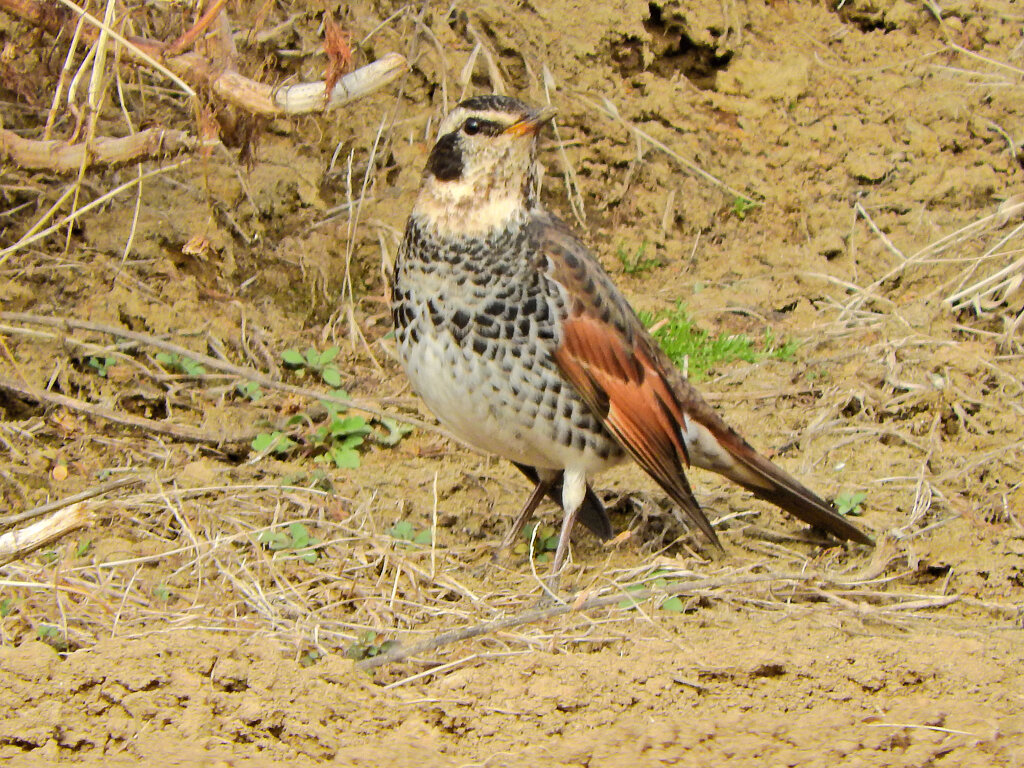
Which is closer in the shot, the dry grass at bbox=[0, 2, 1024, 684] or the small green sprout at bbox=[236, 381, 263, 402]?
the dry grass at bbox=[0, 2, 1024, 684]

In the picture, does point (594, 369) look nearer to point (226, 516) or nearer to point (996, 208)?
point (226, 516)

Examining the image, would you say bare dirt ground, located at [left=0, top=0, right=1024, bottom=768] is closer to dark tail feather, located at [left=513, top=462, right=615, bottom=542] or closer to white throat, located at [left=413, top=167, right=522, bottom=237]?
dark tail feather, located at [left=513, top=462, right=615, bottom=542]

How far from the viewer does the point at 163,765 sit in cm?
268

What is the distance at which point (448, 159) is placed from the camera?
4105 millimetres

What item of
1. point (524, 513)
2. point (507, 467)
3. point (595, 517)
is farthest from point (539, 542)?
point (507, 467)

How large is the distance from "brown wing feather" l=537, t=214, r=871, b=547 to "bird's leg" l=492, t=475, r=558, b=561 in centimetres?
59

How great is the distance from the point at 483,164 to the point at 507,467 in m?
1.82

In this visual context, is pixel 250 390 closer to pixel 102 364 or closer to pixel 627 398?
pixel 102 364

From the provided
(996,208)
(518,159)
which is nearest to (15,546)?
(518,159)

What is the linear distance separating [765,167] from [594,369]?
340 cm

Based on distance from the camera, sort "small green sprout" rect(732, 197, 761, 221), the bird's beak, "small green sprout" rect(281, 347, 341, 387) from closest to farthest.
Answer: the bird's beak < "small green sprout" rect(281, 347, 341, 387) < "small green sprout" rect(732, 197, 761, 221)

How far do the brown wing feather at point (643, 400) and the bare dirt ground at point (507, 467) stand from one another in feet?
0.90

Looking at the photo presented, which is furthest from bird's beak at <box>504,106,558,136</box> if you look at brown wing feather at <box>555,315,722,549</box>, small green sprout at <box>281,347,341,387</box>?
small green sprout at <box>281,347,341,387</box>

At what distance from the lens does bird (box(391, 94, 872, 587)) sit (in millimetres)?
4008
